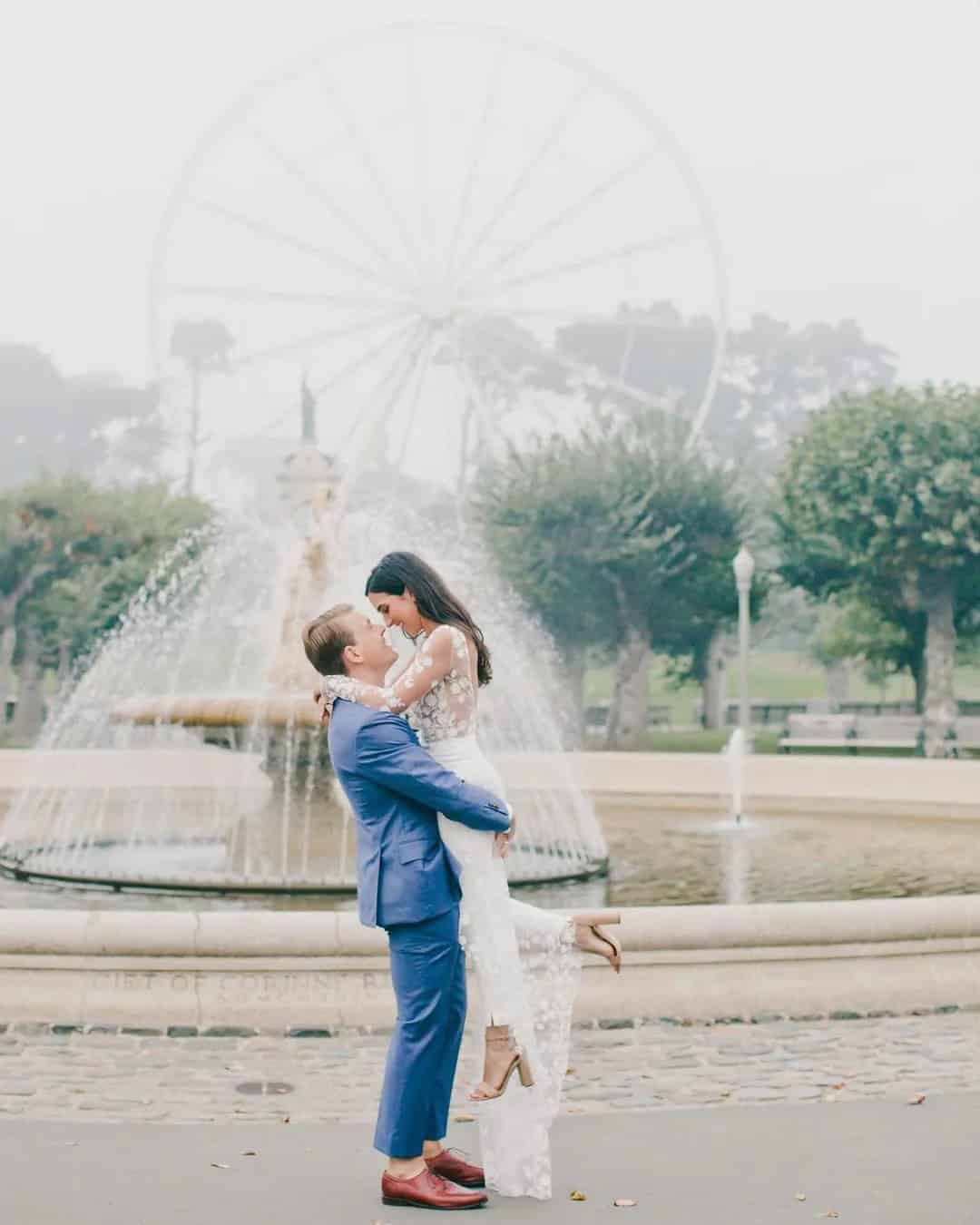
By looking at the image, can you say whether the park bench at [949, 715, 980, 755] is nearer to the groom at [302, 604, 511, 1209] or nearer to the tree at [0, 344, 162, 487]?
the groom at [302, 604, 511, 1209]

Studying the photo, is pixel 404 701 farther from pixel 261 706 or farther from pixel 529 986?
pixel 261 706

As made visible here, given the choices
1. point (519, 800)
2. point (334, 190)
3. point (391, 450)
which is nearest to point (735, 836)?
point (519, 800)

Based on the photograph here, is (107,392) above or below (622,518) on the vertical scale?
above

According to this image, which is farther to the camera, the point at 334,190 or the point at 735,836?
the point at 334,190

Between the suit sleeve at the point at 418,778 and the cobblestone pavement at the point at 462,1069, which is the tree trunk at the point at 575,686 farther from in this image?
A: the suit sleeve at the point at 418,778

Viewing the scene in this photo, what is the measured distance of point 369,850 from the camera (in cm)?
489

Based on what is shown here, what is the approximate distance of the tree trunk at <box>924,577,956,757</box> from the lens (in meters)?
40.1

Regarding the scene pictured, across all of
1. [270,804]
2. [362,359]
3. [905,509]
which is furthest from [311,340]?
[270,804]

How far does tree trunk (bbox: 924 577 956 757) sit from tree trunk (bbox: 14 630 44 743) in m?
23.3

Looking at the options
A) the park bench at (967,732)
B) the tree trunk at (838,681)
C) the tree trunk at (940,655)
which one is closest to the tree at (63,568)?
the tree trunk at (940,655)

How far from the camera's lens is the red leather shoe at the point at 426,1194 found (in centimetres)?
475

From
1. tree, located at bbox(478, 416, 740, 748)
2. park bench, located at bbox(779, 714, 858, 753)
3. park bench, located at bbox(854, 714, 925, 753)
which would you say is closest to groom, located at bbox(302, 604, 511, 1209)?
park bench, located at bbox(779, 714, 858, 753)

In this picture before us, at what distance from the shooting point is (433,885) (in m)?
4.81

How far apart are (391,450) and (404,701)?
122ft
